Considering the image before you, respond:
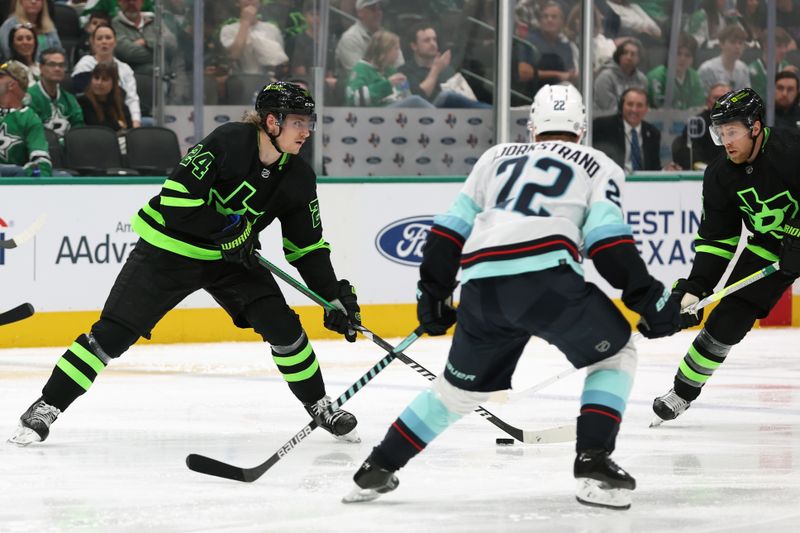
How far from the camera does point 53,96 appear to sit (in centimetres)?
681

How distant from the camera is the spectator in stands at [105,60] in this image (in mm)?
6938

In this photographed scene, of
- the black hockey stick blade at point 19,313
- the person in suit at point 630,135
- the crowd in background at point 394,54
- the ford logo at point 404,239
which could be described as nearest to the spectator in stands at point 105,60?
the crowd in background at point 394,54

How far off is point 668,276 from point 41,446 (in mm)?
4129

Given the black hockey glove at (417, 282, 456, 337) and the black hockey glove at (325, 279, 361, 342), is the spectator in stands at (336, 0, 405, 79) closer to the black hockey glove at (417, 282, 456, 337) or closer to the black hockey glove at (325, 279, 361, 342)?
the black hockey glove at (325, 279, 361, 342)

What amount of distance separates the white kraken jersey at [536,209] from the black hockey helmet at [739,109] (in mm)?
1224

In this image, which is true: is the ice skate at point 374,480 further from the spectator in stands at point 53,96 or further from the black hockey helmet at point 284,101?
the spectator in stands at point 53,96

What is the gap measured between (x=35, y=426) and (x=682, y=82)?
5082 millimetres

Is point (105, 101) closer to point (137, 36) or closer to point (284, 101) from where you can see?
point (137, 36)

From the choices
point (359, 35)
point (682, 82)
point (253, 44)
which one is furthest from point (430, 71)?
point (682, 82)

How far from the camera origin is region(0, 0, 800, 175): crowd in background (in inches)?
273

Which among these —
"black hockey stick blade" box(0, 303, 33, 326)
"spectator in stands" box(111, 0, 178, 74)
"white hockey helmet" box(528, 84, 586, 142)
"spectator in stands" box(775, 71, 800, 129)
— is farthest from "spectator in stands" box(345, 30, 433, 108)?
"white hockey helmet" box(528, 84, 586, 142)

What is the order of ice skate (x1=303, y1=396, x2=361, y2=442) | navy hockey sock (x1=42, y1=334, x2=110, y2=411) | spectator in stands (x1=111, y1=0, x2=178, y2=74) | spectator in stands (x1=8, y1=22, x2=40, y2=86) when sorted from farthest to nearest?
spectator in stands (x1=111, y1=0, x2=178, y2=74) < spectator in stands (x1=8, y1=22, x2=40, y2=86) < ice skate (x1=303, y1=396, x2=361, y2=442) < navy hockey sock (x1=42, y1=334, x2=110, y2=411)

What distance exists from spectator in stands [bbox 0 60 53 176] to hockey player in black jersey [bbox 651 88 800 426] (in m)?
3.30

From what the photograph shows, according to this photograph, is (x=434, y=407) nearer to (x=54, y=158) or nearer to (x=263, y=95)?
(x=263, y=95)
